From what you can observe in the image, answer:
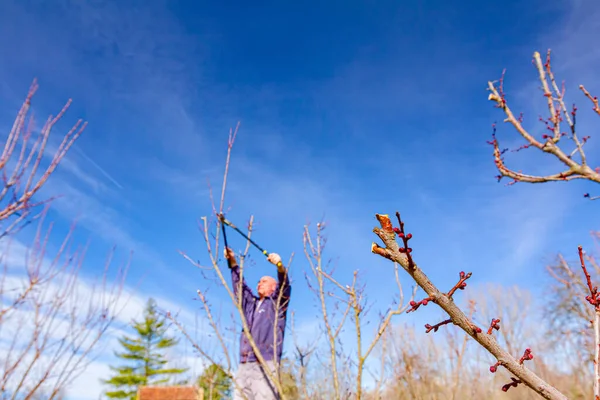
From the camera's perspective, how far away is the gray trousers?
4.34 metres

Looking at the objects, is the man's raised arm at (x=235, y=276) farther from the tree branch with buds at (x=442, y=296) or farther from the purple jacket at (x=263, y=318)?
the tree branch with buds at (x=442, y=296)

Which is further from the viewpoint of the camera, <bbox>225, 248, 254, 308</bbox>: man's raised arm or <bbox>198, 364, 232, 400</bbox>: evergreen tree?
<bbox>225, 248, 254, 308</bbox>: man's raised arm

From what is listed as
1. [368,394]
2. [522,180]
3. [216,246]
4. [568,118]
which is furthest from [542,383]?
[368,394]

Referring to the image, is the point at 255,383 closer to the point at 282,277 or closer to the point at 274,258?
the point at 282,277

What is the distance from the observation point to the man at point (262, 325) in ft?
14.4

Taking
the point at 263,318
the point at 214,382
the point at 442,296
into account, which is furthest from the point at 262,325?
the point at 442,296

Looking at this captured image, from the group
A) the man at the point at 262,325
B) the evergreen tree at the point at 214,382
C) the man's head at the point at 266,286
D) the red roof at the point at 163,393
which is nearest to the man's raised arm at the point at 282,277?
the man at the point at 262,325

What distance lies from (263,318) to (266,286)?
41cm

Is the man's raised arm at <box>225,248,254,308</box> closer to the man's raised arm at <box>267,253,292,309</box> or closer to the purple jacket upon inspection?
the purple jacket

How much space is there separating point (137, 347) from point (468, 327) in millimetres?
30016

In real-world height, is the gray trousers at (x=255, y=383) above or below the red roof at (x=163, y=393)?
below

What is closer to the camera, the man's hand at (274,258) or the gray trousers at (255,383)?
the gray trousers at (255,383)

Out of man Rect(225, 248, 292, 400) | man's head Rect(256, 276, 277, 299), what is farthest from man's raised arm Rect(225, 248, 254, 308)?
man's head Rect(256, 276, 277, 299)

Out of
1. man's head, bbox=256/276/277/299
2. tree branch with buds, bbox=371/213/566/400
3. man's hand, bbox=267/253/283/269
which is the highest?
man's hand, bbox=267/253/283/269
